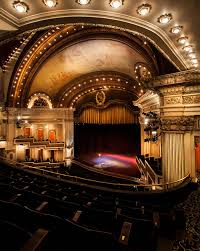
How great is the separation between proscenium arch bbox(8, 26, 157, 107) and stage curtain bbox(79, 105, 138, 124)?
746 centimetres

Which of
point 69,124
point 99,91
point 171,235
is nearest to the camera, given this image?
point 171,235

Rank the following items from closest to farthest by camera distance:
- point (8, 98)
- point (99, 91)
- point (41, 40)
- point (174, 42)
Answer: point (174, 42)
point (41, 40)
point (8, 98)
point (99, 91)

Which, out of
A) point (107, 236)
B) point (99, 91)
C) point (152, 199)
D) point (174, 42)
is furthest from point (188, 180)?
point (99, 91)

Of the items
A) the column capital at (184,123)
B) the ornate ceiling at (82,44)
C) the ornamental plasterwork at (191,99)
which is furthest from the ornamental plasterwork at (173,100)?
the ornate ceiling at (82,44)

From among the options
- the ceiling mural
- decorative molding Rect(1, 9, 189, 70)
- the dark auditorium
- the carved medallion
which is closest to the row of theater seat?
the dark auditorium

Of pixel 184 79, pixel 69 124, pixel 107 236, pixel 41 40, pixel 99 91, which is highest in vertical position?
pixel 41 40

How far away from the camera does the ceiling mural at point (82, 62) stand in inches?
507

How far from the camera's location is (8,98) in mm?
16734

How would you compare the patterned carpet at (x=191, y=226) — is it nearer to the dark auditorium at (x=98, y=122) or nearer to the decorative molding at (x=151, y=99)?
the dark auditorium at (x=98, y=122)

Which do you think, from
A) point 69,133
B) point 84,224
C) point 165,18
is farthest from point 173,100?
point 69,133

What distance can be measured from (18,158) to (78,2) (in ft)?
56.2

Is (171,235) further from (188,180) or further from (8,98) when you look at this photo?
(8,98)

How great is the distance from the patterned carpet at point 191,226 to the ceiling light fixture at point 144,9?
4.20 m

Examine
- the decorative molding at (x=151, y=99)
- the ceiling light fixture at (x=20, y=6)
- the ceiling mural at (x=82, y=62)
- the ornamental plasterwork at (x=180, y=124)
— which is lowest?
the ornamental plasterwork at (x=180, y=124)
